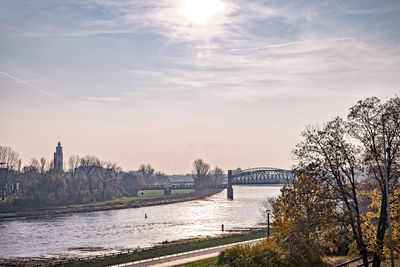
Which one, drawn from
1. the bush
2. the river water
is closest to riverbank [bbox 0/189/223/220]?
the river water

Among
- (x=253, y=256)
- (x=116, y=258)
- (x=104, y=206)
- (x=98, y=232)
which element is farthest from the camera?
(x=104, y=206)

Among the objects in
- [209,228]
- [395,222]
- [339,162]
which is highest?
[339,162]

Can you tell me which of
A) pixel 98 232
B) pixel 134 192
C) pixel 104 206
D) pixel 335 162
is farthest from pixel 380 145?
pixel 134 192

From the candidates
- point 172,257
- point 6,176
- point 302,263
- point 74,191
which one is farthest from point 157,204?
point 302,263

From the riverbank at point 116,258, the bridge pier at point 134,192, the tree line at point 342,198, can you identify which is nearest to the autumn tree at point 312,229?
the tree line at point 342,198

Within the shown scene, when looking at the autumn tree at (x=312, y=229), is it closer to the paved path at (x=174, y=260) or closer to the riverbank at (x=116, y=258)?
the paved path at (x=174, y=260)

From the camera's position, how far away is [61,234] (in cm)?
6216

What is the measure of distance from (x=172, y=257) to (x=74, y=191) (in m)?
92.0

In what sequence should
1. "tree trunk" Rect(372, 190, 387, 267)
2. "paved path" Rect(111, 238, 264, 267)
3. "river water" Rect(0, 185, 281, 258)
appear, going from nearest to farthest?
"tree trunk" Rect(372, 190, 387, 267), "paved path" Rect(111, 238, 264, 267), "river water" Rect(0, 185, 281, 258)

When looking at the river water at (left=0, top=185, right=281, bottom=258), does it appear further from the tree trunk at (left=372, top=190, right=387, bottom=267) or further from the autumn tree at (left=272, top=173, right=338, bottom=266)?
the tree trunk at (left=372, top=190, right=387, bottom=267)

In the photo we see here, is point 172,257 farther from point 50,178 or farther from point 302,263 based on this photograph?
point 50,178

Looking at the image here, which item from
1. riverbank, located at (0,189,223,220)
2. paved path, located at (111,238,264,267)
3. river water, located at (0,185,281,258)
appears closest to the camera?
paved path, located at (111,238,264,267)

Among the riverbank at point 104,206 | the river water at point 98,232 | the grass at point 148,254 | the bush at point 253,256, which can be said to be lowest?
the river water at point 98,232

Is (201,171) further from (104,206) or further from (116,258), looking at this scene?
(116,258)
